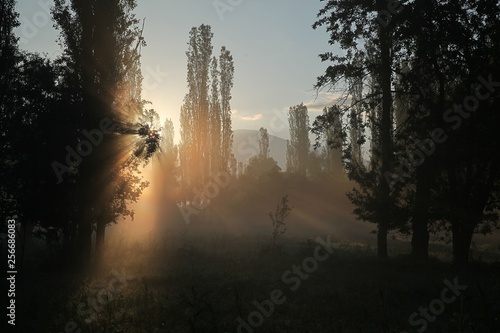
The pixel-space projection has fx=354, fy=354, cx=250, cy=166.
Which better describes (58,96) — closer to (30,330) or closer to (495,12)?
(30,330)

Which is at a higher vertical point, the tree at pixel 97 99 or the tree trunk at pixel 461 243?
the tree at pixel 97 99

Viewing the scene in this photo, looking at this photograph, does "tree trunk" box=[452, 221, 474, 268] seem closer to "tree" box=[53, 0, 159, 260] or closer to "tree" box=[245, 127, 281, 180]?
"tree" box=[53, 0, 159, 260]

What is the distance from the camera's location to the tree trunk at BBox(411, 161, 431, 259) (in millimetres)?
13391

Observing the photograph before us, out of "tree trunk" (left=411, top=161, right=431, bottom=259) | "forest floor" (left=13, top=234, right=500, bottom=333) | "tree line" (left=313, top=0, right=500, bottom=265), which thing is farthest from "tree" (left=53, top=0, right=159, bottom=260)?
"tree trunk" (left=411, top=161, right=431, bottom=259)

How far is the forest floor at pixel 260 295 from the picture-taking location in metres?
7.92

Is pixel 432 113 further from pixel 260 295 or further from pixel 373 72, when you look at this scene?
pixel 260 295

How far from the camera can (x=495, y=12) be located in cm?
1200

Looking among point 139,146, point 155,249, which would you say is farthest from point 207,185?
point 139,146

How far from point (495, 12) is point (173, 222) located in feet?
116

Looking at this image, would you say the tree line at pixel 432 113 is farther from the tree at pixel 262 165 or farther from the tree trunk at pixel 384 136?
the tree at pixel 262 165

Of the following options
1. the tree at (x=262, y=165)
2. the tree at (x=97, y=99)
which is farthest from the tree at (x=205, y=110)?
the tree at (x=97, y=99)

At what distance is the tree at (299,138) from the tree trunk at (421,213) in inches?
2235

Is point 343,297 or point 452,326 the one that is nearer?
point 452,326

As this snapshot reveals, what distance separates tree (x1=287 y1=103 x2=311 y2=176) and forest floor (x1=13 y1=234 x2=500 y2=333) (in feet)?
189
